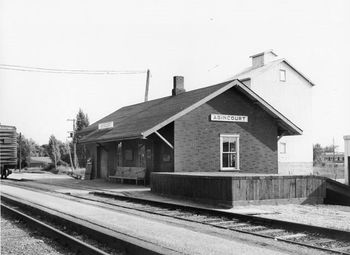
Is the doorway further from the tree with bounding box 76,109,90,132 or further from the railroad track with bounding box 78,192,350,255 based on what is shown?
the tree with bounding box 76,109,90,132

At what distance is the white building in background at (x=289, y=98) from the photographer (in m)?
38.6

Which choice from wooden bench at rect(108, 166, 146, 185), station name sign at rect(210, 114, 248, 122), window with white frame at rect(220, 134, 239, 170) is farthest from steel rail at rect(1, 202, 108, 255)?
window with white frame at rect(220, 134, 239, 170)

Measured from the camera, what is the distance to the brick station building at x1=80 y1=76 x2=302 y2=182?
19031 mm

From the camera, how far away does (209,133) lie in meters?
19.8

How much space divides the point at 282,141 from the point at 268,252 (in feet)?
108

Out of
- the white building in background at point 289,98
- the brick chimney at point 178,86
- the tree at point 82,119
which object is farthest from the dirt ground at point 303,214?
the tree at point 82,119

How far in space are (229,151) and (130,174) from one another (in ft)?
15.8

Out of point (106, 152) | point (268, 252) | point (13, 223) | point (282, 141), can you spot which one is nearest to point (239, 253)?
point (268, 252)

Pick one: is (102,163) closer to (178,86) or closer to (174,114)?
(178,86)

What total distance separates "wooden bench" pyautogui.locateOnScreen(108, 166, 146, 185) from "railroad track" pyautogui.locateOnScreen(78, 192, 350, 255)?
7340 mm

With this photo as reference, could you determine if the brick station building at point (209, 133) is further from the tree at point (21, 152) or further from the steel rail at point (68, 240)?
the tree at point (21, 152)

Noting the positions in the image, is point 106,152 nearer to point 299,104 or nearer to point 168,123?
point 168,123

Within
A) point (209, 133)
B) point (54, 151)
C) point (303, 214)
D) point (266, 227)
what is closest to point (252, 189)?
point (303, 214)

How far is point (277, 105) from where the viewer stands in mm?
39500
